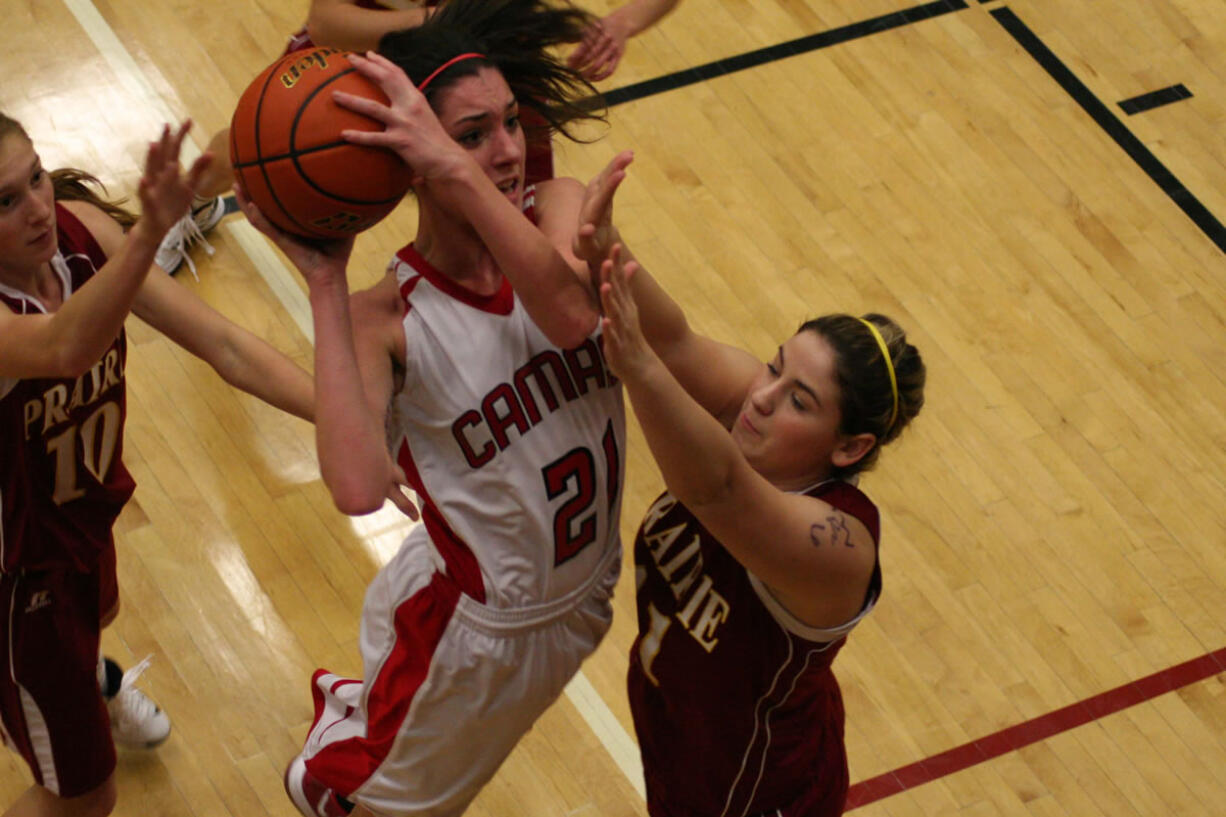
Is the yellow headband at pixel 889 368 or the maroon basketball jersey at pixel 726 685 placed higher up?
the yellow headband at pixel 889 368

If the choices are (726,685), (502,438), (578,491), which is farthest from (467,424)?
(726,685)

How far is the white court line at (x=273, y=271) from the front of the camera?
4.72 m

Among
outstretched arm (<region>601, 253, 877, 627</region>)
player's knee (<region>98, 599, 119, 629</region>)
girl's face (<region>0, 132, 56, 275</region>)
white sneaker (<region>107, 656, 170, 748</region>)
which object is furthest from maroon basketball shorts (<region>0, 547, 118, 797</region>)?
outstretched arm (<region>601, 253, 877, 627</region>)

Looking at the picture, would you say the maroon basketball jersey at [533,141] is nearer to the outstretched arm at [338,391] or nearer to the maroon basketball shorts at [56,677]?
the outstretched arm at [338,391]

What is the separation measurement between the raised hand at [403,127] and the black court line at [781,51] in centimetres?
376

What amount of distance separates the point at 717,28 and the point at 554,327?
14.1 feet

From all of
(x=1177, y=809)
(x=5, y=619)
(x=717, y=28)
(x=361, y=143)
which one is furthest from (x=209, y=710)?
(x=717, y=28)

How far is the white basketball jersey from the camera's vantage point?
319 cm

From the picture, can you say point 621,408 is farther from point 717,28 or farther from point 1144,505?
point 717,28

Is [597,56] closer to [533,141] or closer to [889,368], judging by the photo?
[533,141]

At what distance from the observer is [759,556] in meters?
3.08

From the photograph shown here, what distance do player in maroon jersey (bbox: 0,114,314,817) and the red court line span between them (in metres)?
2.09

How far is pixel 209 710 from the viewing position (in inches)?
185

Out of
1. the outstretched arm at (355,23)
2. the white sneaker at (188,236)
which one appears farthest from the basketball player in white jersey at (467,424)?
the white sneaker at (188,236)
